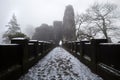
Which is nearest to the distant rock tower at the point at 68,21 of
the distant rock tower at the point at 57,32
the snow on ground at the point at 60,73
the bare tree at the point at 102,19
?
the distant rock tower at the point at 57,32

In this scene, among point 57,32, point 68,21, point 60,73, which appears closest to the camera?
point 60,73

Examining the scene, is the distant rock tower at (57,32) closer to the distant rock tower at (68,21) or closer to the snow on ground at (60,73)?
the distant rock tower at (68,21)

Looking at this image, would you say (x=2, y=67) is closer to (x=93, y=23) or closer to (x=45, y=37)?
(x=93, y=23)

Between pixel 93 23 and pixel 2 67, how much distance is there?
1002 inches

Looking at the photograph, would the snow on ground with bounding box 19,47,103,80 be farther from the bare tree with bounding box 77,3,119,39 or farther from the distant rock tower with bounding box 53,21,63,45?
the distant rock tower with bounding box 53,21,63,45

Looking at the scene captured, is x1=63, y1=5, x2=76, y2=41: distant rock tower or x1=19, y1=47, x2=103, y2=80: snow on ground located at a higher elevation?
x1=63, y1=5, x2=76, y2=41: distant rock tower

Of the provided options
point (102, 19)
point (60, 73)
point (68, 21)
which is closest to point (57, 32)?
point (68, 21)

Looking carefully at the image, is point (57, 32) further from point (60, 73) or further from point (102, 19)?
point (60, 73)

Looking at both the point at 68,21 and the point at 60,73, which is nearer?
the point at 60,73

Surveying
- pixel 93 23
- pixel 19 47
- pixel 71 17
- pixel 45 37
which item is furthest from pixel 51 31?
pixel 19 47

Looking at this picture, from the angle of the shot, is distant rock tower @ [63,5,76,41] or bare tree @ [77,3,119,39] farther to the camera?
distant rock tower @ [63,5,76,41]

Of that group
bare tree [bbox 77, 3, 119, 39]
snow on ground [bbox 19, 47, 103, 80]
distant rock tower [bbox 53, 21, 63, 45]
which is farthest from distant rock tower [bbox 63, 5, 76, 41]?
snow on ground [bbox 19, 47, 103, 80]

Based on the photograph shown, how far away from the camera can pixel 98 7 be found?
26656 millimetres

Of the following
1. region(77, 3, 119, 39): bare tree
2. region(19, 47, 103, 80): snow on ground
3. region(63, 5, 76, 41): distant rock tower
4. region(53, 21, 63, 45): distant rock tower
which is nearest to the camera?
region(19, 47, 103, 80): snow on ground
